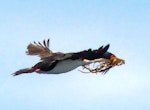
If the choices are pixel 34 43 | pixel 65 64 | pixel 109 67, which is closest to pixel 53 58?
pixel 65 64

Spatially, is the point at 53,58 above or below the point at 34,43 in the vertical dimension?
below

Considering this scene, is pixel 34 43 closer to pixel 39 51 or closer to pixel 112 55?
pixel 39 51

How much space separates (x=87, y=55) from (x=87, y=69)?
1.27 metres

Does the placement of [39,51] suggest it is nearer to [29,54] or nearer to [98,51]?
[29,54]

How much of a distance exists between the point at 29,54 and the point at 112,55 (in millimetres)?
6242

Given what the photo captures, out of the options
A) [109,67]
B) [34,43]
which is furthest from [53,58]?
[34,43]

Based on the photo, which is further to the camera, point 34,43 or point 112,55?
point 34,43

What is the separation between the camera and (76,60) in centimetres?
3206

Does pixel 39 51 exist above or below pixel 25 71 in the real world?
above

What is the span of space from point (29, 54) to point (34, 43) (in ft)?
7.84

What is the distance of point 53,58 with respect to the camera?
31906 millimetres

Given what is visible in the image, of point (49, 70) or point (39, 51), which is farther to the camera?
point (39, 51)

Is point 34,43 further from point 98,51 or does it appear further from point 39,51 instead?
point 98,51

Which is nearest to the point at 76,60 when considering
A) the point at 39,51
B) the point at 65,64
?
the point at 65,64
